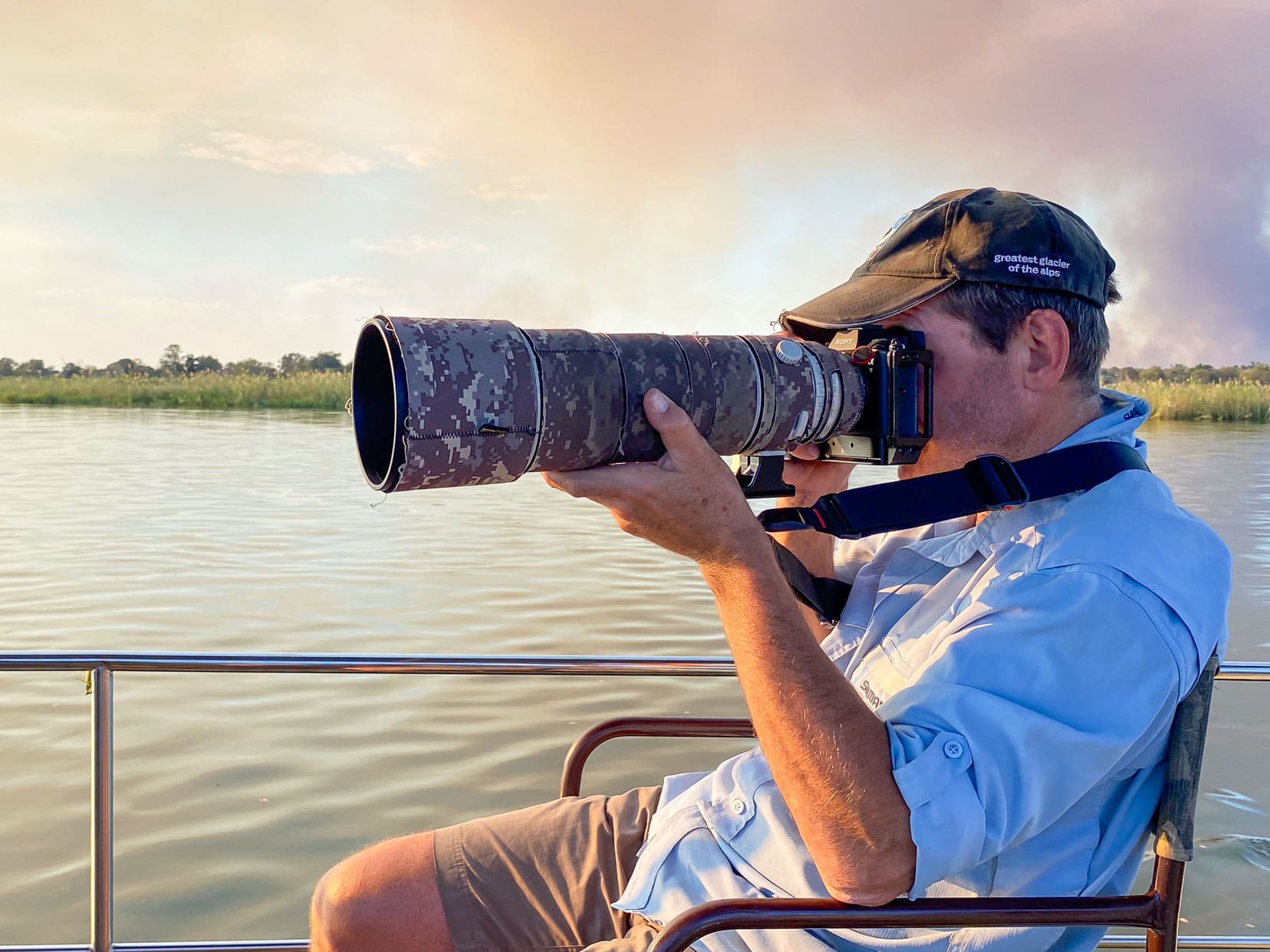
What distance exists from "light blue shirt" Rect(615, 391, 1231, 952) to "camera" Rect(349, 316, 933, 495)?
0.68 feet

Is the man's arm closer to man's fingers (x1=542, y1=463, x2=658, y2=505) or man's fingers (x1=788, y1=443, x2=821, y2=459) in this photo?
man's fingers (x1=542, y1=463, x2=658, y2=505)

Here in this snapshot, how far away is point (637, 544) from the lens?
8.46m

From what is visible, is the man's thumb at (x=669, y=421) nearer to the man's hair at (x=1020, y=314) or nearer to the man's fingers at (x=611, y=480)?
the man's fingers at (x=611, y=480)

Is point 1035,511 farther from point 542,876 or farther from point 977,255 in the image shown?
point 542,876

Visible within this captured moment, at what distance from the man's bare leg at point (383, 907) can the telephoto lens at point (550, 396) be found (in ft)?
2.08

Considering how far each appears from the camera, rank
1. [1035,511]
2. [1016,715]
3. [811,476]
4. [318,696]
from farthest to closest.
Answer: [318,696], [811,476], [1035,511], [1016,715]

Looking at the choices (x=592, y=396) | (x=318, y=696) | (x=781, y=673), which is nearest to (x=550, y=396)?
(x=592, y=396)

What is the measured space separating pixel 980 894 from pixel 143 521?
940 cm

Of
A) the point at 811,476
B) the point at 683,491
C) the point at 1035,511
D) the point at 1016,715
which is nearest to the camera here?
the point at 1016,715

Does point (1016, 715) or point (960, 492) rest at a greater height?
point (960, 492)

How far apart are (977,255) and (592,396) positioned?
20.1 inches

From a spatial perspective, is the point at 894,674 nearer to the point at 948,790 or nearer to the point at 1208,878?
the point at 948,790

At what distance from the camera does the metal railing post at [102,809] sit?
1.51m

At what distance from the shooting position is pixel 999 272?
1.25m
